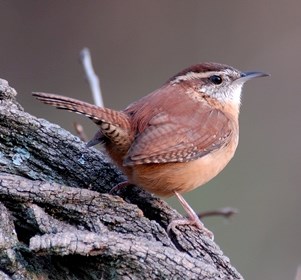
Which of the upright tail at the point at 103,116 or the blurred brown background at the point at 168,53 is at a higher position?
the blurred brown background at the point at 168,53

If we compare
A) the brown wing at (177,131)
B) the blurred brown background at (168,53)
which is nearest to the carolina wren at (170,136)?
the brown wing at (177,131)

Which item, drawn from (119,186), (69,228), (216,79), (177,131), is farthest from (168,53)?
(69,228)

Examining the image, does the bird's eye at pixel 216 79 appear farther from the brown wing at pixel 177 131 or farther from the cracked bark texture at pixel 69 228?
the cracked bark texture at pixel 69 228

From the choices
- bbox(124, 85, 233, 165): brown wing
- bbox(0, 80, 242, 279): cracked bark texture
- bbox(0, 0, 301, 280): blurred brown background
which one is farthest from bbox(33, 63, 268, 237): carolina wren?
bbox(0, 0, 301, 280): blurred brown background

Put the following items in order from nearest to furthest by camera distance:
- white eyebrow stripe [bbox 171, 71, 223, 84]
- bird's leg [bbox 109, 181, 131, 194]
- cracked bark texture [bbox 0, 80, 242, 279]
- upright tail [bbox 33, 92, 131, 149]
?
cracked bark texture [bbox 0, 80, 242, 279], upright tail [bbox 33, 92, 131, 149], bird's leg [bbox 109, 181, 131, 194], white eyebrow stripe [bbox 171, 71, 223, 84]

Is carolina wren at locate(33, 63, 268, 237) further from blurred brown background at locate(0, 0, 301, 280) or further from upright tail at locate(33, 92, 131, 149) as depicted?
blurred brown background at locate(0, 0, 301, 280)

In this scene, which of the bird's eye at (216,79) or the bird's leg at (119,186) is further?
the bird's eye at (216,79)

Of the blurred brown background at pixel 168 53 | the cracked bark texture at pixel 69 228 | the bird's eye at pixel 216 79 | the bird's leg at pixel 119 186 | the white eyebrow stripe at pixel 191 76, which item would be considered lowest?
the cracked bark texture at pixel 69 228

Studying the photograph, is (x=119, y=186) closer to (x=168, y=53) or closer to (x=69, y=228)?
(x=69, y=228)

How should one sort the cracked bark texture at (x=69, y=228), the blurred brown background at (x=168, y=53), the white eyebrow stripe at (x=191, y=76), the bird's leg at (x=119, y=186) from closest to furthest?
the cracked bark texture at (x=69, y=228), the bird's leg at (x=119, y=186), the white eyebrow stripe at (x=191, y=76), the blurred brown background at (x=168, y=53)
